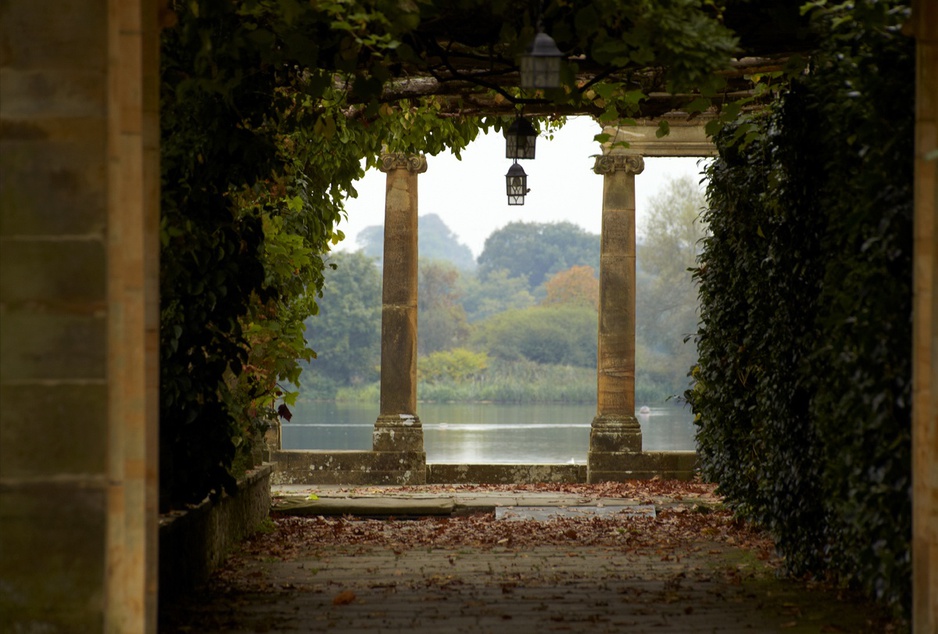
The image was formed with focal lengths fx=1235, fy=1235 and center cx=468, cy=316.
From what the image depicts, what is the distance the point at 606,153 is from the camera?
57.9 feet

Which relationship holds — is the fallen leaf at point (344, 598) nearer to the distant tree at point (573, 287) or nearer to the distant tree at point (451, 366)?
the distant tree at point (451, 366)

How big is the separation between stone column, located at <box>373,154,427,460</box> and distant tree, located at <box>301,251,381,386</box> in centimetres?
4414

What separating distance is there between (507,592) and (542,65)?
3530mm

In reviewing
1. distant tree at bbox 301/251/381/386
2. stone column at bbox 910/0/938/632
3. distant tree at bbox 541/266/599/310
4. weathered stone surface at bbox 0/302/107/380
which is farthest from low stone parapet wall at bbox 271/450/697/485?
distant tree at bbox 541/266/599/310

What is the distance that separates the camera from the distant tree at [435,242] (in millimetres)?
126250

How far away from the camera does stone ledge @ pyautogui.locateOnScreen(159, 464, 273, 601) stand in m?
7.30

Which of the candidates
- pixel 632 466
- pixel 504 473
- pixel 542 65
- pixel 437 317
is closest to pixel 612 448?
pixel 632 466

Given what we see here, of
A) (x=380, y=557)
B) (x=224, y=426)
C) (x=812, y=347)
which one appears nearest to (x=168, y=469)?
(x=224, y=426)

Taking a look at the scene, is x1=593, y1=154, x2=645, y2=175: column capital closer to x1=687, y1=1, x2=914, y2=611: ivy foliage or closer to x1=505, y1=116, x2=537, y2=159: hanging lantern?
x1=505, y1=116, x2=537, y2=159: hanging lantern

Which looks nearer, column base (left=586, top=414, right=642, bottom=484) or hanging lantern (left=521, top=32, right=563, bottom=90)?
hanging lantern (left=521, top=32, right=563, bottom=90)

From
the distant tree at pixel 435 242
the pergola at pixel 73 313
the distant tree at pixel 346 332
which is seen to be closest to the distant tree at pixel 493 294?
the distant tree at pixel 346 332

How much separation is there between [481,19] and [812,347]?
2889mm

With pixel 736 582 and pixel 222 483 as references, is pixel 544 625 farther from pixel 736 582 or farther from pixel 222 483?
pixel 222 483

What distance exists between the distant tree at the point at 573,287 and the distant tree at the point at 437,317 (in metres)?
5.91
